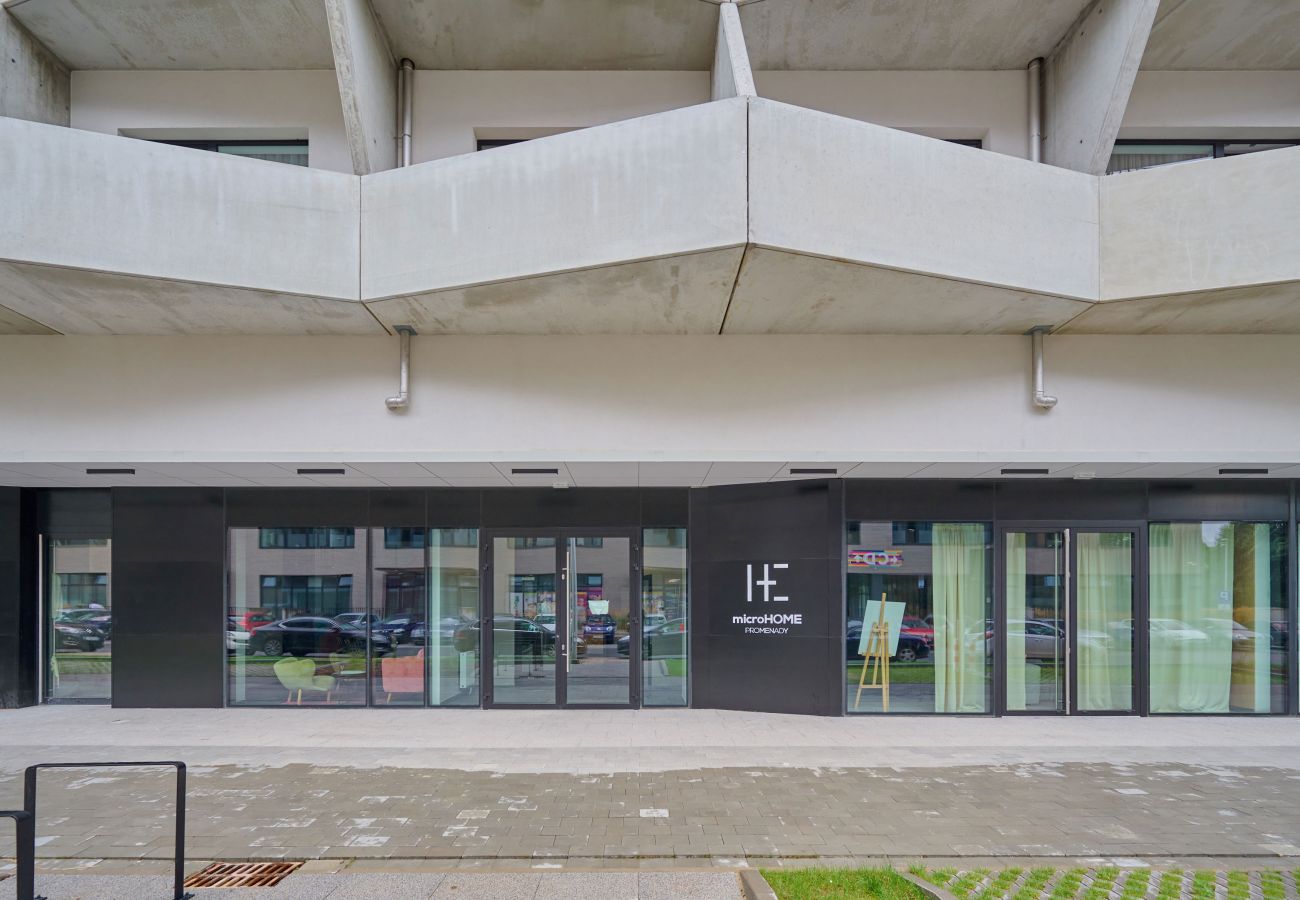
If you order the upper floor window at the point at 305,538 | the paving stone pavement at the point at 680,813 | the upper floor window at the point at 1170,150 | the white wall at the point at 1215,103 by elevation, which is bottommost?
the paving stone pavement at the point at 680,813

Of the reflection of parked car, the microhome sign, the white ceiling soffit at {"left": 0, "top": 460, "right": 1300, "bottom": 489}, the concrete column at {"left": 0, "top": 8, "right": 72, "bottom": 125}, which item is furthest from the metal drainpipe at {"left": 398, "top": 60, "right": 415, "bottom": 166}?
the reflection of parked car

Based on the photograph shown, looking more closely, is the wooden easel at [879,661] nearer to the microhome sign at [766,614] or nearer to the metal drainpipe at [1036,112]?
the microhome sign at [766,614]

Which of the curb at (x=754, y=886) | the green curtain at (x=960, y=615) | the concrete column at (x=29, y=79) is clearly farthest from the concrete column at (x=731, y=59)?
the concrete column at (x=29, y=79)

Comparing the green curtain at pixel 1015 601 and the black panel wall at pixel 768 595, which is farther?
the green curtain at pixel 1015 601

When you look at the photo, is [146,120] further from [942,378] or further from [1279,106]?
[1279,106]

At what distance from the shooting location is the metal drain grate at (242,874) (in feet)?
17.5

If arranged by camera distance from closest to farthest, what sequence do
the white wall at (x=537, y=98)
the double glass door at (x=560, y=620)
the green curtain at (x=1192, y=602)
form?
the white wall at (x=537, y=98) → the green curtain at (x=1192, y=602) → the double glass door at (x=560, y=620)

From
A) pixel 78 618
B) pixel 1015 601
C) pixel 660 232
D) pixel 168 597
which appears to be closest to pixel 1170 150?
pixel 1015 601

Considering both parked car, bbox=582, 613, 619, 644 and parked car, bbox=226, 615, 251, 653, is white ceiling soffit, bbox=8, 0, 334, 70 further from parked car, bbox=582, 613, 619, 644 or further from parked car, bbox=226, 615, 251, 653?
parked car, bbox=582, 613, 619, 644

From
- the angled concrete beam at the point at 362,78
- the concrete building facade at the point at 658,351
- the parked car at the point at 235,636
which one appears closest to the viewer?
the concrete building facade at the point at 658,351

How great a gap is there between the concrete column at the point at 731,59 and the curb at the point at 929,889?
6.54 m

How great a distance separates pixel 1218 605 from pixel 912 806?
6857 mm

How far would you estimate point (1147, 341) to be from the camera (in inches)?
332

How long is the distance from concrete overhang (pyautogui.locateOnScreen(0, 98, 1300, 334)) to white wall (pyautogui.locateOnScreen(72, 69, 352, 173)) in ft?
6.43
